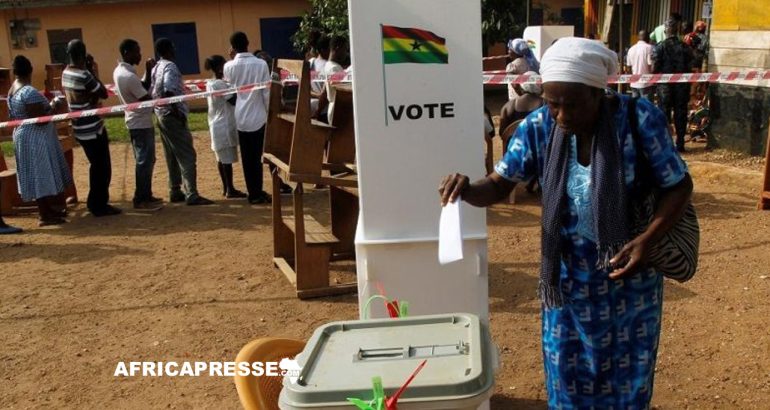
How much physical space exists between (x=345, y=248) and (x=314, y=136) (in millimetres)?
1643

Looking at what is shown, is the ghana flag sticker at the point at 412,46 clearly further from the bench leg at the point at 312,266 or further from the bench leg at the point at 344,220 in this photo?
the bench leg at the point at 344,220

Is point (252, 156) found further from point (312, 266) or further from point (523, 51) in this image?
point (523, 51)

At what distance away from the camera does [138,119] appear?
8.12 m

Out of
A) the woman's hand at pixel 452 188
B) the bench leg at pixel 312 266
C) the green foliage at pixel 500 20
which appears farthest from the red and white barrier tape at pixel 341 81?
the green foliage at pixel 500 20

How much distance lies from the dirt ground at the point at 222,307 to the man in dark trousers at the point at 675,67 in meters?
2.12

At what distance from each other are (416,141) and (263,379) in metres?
1.39

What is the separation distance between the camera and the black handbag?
7.88ft

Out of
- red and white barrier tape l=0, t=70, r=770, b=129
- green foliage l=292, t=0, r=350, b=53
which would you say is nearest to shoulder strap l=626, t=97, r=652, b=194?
red and white barrier tape l=0, t=70, r=770, b=129

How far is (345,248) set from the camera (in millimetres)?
6352

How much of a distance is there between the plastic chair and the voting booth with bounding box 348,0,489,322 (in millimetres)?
829

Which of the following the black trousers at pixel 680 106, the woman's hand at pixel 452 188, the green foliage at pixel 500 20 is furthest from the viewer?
the green foliage at pixel 500 20

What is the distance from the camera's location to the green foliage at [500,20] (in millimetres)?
16578

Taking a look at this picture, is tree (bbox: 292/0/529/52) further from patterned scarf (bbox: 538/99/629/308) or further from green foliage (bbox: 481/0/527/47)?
patterned scarf (bbox: 538/99/629/308)

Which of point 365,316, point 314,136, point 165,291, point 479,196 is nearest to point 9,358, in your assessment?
point 165,291
